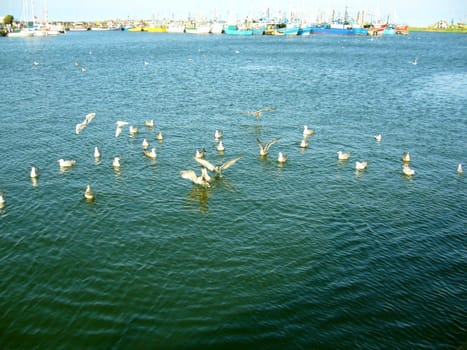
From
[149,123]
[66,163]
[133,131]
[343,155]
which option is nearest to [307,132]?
[343,155]

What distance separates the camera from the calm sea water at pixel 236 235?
19.5 meters

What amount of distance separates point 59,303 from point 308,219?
16.5m

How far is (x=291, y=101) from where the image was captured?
64.9 metres

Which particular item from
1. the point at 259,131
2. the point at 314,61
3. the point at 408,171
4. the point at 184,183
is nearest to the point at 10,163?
the point at 184,183

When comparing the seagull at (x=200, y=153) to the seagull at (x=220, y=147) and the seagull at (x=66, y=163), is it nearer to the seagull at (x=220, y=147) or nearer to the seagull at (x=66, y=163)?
the seagull at (x=220, y=147)

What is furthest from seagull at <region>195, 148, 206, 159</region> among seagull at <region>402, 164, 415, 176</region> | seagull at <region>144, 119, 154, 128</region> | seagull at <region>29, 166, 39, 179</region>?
seagull at <region>402, 164, 415, 176</region>

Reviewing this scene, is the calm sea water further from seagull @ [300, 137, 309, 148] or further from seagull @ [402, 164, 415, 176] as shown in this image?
seagull @ [300, 137, 309, 148]

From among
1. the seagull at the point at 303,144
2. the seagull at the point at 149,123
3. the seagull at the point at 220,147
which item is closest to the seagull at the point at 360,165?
the seagull at the point at 303,144

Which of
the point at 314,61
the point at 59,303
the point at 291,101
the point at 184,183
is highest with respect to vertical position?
the point at 314,61

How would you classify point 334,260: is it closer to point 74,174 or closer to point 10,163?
point 74,174

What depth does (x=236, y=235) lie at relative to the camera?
27.0 m

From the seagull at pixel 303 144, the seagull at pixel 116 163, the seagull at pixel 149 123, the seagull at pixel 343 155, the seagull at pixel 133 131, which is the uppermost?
the seagull at pixel 149 123

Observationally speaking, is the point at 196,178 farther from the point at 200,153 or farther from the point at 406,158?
the point at 406,158

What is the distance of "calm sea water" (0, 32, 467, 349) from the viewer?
19531mm
